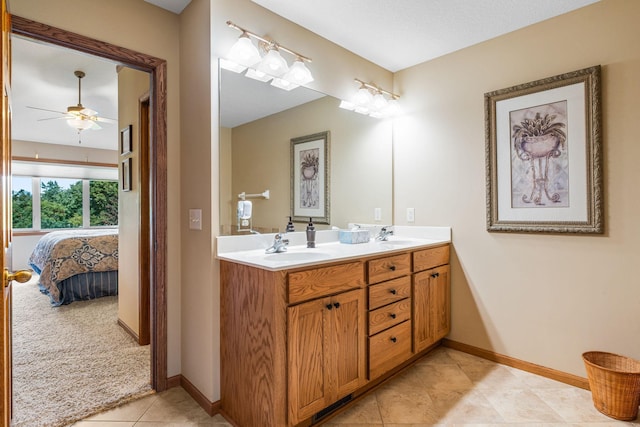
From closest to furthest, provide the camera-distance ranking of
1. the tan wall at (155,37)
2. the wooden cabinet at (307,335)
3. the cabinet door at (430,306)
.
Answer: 1. the wooden cabinet at (307,335)
2. the tan wall at (155,37)
3. the cabinet door at (430,306)

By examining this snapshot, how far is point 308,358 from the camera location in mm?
1604

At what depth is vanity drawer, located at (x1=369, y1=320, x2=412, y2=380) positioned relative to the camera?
194 centimetres

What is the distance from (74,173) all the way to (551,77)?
8.16 m

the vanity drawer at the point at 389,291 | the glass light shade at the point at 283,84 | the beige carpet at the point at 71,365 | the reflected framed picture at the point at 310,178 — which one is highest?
the glass light shade at the point at 283,84

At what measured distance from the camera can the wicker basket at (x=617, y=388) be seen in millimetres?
1735

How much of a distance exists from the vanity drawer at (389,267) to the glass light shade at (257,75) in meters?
1.34

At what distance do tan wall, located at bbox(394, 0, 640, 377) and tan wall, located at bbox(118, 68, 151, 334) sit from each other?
225 cm

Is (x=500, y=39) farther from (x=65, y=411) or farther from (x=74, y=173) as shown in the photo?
(x=74, y=173)

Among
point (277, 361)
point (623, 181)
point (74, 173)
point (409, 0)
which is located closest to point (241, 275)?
point (277, 361)

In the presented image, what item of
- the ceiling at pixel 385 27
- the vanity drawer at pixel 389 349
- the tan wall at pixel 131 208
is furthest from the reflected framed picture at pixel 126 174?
the vanity drawer at pixel 389 349

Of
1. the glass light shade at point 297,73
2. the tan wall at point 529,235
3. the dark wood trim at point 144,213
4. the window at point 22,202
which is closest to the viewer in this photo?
the tan wall at point 529,235

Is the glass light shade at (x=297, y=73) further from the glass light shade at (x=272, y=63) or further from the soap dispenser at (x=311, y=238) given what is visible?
the soap dispenser at (x=311, y=238)

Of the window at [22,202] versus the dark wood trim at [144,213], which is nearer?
the dark wood trim at [144,213]

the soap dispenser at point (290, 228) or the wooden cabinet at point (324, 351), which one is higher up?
the soap dispenser at point (290, 228)
